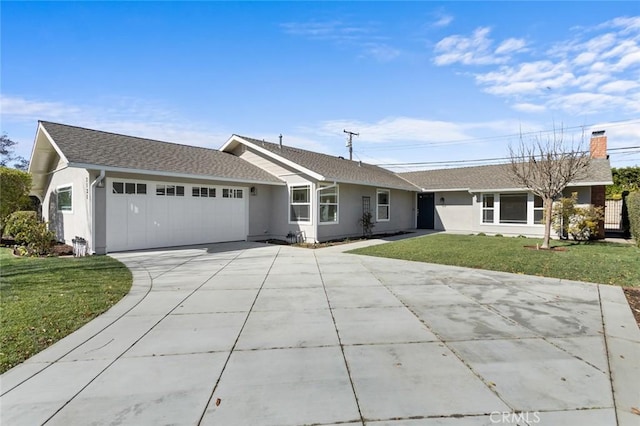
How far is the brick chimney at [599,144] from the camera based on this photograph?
17.4 metres

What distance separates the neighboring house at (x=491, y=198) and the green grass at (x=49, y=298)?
1701cm

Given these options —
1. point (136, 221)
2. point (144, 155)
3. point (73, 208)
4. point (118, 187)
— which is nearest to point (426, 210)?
point (144, 155)

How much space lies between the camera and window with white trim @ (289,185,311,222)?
555 inches

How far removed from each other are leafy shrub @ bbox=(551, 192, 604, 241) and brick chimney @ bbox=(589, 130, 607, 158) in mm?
4299

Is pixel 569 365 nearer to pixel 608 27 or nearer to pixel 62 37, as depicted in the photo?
pixel 608 27

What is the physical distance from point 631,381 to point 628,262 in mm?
8131

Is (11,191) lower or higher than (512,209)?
higher

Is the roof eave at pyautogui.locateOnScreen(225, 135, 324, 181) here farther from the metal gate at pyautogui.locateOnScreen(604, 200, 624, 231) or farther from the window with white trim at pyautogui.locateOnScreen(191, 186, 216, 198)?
the metal gate at pyautogui.locateOnScreen(604, 200, 624, 231)

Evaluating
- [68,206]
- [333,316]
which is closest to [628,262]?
[333,316]

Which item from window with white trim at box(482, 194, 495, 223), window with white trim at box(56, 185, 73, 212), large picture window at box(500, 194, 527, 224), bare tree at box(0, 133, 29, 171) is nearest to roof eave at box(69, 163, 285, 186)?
window with white trim at box(56, 185, 73, 212)

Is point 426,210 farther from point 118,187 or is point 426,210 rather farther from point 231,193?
point 118,187

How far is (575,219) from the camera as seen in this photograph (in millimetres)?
14641

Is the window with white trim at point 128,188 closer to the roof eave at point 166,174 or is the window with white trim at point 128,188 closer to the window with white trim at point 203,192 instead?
the roof eave at point 166,174

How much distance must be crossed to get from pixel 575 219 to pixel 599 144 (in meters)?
5.82
